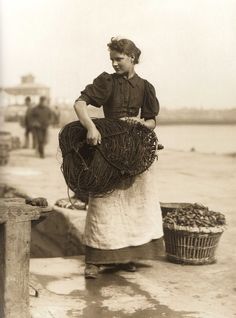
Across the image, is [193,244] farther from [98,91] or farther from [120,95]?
[98,91]

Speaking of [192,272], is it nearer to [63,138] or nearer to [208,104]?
[63,138]

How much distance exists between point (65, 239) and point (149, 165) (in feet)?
7.09

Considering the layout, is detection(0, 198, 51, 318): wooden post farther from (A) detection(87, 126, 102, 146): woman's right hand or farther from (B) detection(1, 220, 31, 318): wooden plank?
(A) detection(87, 126, 102, 146): woman's right hand

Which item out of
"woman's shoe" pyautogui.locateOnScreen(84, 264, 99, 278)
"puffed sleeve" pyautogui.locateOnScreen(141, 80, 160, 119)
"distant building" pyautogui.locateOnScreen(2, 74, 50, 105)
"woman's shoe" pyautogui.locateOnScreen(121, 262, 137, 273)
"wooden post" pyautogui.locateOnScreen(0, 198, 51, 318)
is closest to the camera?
"wooden post" pyautogui.locateOnScreen(0, 198, 51, 318)

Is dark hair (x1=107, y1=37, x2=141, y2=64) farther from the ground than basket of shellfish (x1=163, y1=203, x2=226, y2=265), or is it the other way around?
dark hair (x1=107, y1=37, x2=141, y2=64)

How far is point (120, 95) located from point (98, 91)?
19 centimetres

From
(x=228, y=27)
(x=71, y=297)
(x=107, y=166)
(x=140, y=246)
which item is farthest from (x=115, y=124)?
(x=228, y=27)

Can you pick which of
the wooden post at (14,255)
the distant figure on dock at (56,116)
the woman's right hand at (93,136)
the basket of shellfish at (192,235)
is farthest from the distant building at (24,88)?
the wooden post at (14,255)

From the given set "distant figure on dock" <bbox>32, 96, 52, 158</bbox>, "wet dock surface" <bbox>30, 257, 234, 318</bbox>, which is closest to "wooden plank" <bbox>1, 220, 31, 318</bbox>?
"wet dock surface" <bbox>30, 257, 234, 318</bbox>

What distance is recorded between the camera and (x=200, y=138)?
10789mm

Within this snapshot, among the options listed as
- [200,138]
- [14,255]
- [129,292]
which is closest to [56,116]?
[200,138]

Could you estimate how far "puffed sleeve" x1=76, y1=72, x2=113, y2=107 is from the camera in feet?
14.9

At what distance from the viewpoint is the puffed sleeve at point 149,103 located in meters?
4.75

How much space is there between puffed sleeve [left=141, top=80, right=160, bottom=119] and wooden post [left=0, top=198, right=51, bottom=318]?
1.62 metres
